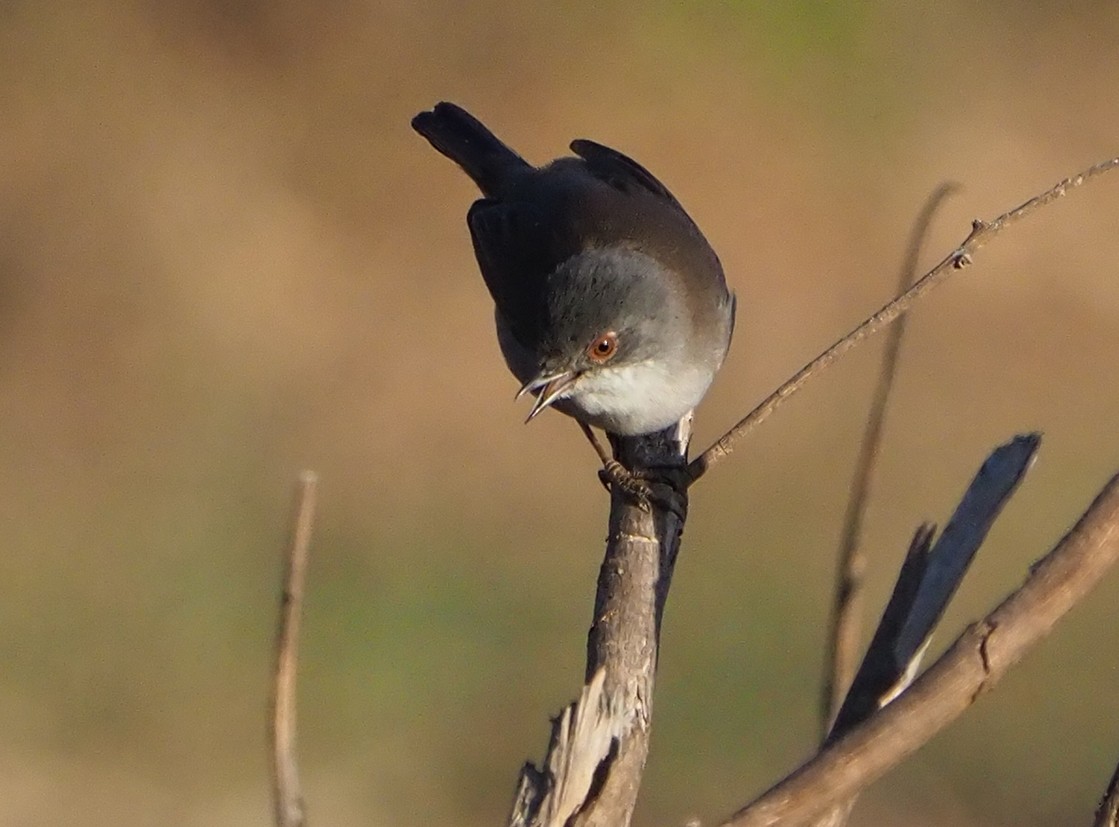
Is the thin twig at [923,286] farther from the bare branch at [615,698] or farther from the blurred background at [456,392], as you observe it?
the blurred background at [456,392]

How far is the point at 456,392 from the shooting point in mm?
10219

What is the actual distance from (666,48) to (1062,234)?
307 centimetres

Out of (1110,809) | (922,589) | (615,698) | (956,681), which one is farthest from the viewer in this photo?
(922,589)

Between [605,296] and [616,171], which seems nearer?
[605,296]

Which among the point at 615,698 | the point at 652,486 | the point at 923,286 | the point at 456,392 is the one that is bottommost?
the point at 615,698

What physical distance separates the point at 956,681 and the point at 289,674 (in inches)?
37.9

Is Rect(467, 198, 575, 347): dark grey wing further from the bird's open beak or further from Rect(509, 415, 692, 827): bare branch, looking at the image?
Rect(509, 415, 692, 827): bare branch

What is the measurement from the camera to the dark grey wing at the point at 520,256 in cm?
463

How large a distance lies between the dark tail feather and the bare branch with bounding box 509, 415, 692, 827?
2.44 metres

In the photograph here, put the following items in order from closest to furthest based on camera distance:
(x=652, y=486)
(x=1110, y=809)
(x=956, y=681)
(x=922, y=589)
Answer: (x=956, y=681) < (x=1110, y=809) < (x=922, y=589) < (x=652, y=486)

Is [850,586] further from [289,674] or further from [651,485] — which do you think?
[289,674]

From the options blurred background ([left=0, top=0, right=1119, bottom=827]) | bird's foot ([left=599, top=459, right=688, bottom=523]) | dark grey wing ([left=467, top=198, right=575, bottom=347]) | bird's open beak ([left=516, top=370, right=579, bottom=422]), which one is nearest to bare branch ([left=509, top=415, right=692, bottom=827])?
bird's foot ([left=599, top=459, right=688, bottom=523])

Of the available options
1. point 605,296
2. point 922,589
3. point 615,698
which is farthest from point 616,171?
point 615,698

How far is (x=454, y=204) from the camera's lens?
11.1 metres
